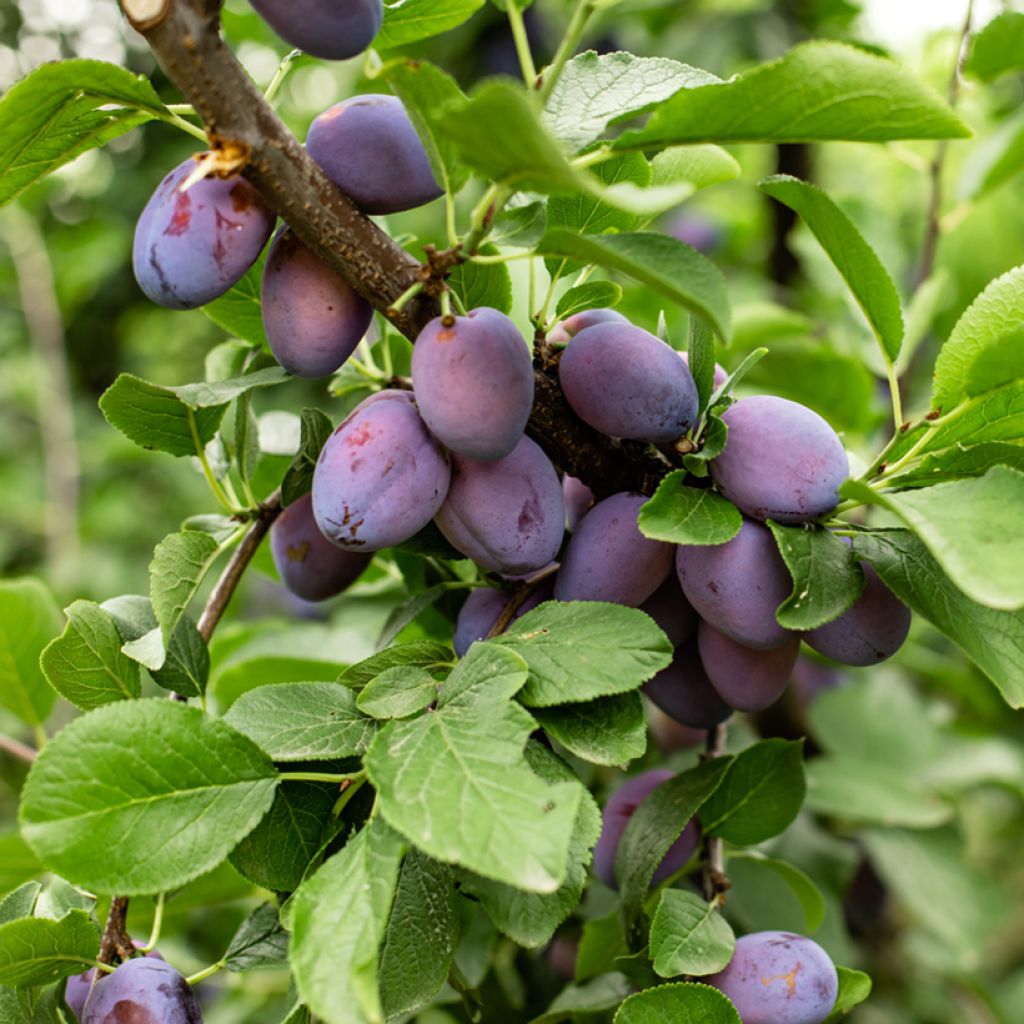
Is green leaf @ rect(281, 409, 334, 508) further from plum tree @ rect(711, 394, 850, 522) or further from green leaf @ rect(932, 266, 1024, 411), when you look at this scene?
green leaf @ rect(932, 266, 1024, 411)

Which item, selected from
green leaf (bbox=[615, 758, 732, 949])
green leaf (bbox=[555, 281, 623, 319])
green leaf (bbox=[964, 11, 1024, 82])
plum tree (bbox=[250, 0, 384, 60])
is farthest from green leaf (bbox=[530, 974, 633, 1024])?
green leaf (bbox=[964, 11, 1024, 82])

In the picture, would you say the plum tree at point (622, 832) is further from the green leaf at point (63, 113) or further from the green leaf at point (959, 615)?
the green leaf at point (63, 113)

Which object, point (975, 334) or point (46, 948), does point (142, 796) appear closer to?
point (46, 948)

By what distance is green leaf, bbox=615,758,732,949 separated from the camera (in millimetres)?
702

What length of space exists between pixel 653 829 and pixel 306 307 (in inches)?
16.5

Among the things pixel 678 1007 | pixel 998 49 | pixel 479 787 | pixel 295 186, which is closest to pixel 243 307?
pixel 295 186

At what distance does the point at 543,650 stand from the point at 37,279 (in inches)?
89.3

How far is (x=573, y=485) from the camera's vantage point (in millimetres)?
746

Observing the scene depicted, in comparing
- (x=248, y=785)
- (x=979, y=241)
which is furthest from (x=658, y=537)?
(x=979, y=241)

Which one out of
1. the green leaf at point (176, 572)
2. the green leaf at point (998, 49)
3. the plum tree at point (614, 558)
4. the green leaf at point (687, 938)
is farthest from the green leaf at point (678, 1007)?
the green leaf at point (998, 49)

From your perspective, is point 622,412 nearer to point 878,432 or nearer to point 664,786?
point 664,786

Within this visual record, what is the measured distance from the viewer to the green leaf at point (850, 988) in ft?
2.12

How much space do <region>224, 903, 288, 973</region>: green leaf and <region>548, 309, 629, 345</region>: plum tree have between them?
1.38 ft

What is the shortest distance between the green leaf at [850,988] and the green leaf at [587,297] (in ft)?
1.48
